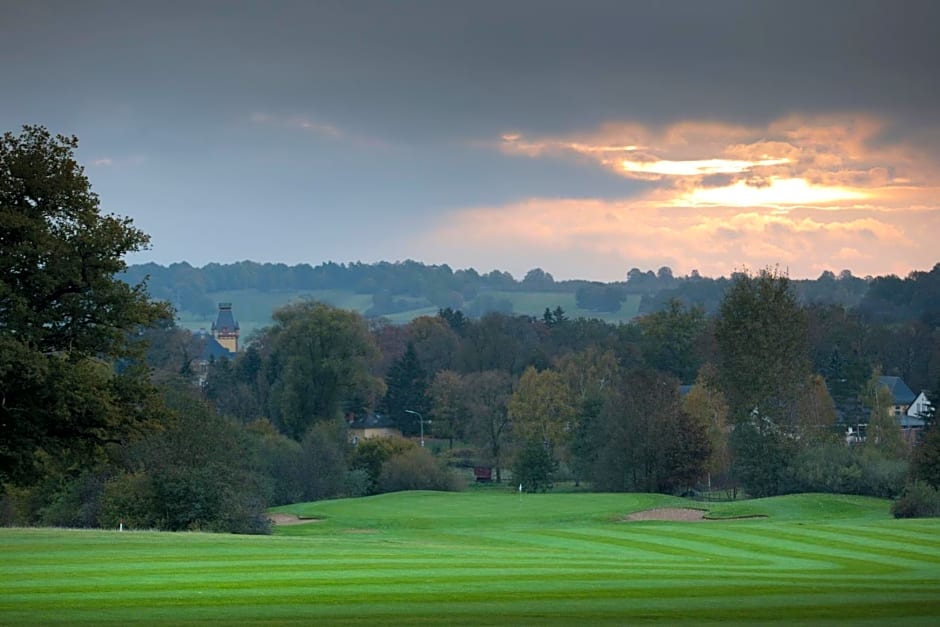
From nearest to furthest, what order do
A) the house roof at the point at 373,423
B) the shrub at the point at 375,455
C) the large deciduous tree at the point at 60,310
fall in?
1. the large deciduous tree at the point at 60,310
2. the shrub at the point at 375,455
3. the house roof at the point at 373,423

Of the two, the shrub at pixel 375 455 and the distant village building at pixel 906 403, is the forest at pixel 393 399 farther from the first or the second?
the distant village building at pixel 906 403

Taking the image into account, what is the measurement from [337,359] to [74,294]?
77502 mm

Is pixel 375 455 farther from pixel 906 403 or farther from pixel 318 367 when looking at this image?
pixel 906 403

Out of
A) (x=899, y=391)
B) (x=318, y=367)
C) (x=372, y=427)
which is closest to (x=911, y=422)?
(x=899, y=391)

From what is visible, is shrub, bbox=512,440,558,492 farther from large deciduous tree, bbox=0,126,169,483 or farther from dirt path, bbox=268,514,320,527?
large deciduous tree, bbox=0,126,169,483

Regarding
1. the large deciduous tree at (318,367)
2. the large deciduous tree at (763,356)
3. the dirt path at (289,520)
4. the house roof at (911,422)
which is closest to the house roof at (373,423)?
the large deciduous tree at (318,367)

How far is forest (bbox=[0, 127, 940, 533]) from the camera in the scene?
2484 cm

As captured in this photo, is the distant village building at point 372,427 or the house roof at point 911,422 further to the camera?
the distant village building at point 372,427

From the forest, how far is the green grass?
2830mm

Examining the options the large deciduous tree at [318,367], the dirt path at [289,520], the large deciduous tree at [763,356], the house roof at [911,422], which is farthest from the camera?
the house roof at [911,422]

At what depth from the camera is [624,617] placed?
1920 centimetres

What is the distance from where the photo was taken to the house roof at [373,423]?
120 m

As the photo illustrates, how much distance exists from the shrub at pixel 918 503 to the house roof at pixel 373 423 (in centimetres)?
6870

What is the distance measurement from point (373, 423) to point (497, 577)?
96341 millimetres
